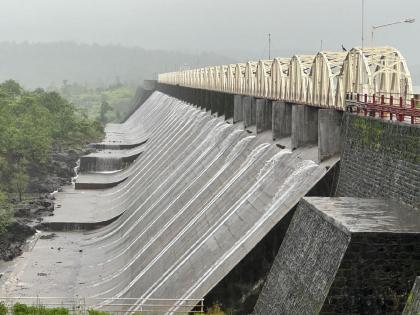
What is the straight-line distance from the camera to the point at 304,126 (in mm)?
25375

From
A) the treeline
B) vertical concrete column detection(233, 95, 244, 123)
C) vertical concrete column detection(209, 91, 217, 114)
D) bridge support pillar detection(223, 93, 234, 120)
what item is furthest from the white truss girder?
the treeline

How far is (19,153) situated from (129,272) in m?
31.3

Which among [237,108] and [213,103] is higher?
[237,108]

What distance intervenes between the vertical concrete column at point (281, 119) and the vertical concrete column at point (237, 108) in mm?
9571

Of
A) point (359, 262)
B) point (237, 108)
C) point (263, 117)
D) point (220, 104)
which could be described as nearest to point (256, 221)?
point (359, 262)

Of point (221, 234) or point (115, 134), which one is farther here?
point (115, 134)

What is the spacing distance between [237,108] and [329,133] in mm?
17960

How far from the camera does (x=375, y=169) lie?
1759 cm

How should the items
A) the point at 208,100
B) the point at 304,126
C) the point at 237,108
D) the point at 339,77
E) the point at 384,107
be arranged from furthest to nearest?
the point at 208,100 → the point at 237,108 → the point at 304,126 → the point at 339,77 → the point at 384,107

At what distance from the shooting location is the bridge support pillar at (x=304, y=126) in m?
25.1

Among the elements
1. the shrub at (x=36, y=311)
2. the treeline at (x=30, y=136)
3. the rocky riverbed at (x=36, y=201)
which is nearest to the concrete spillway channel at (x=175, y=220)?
the rocky riverbed at (x=36, y=201)

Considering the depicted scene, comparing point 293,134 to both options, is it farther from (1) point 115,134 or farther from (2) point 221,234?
(1) point 115,134

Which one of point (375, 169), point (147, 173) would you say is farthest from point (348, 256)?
point (147, 173)

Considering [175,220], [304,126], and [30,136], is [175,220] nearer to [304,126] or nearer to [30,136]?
[304,126]
